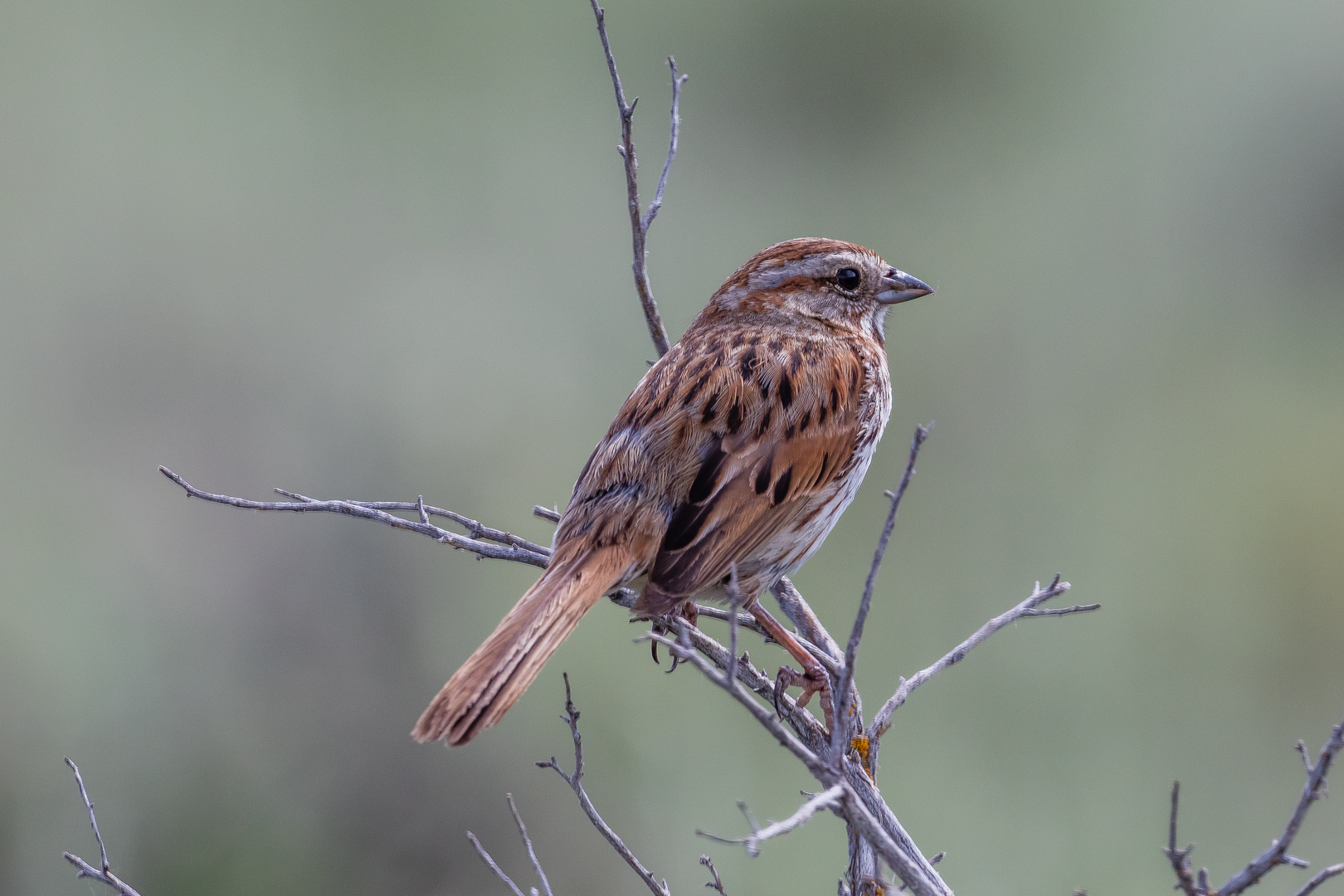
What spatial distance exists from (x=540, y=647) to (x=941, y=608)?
23.1 ft

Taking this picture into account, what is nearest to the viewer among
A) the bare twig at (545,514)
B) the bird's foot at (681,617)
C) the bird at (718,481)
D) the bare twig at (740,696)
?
the bare twig at (740,696)

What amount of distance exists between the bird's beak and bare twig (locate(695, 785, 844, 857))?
8.38 feet

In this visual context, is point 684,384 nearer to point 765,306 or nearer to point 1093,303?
point 765,306

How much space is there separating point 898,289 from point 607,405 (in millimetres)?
5277

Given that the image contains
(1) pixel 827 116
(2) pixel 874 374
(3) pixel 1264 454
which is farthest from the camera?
(1) pixel 827 116

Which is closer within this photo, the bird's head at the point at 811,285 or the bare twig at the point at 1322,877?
the bare twig at the point at 1322,877

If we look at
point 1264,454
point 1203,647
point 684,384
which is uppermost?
point 684,384

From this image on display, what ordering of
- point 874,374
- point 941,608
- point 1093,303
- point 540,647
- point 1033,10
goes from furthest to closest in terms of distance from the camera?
1. point 1033,10
2. point 1093,303
3. point 941,608
4. point 874,374
5. point 540,647

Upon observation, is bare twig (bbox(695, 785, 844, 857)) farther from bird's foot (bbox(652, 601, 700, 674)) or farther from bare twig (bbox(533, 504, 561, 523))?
bare twig (bbox(533, 504, 561, 523))

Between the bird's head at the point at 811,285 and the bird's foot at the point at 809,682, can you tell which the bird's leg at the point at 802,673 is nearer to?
the bird's foot at the point at 809,682

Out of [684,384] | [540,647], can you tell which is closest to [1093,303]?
[684,384]

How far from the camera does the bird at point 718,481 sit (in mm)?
3365

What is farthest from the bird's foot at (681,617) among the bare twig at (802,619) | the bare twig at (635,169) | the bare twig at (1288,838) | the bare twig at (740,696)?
the bare twig at (1288,838)

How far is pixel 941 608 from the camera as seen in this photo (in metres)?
9.57
